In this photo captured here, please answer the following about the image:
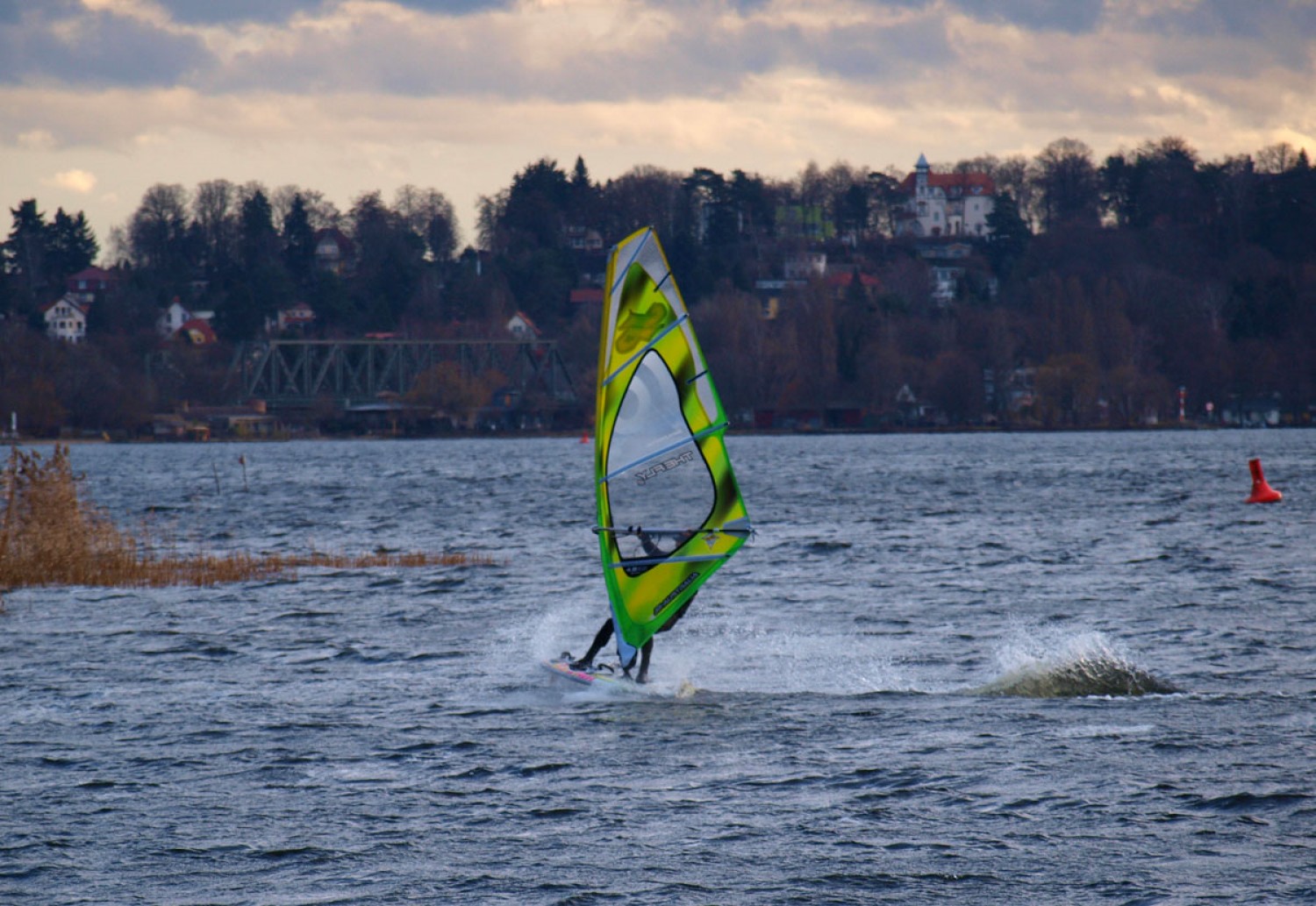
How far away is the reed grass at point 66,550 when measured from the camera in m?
25.7

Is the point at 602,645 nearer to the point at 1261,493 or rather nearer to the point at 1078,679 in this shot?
the point at 1078,679

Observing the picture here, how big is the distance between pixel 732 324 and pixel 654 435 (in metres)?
133

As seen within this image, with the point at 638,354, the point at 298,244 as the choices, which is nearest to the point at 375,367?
the point at 298,244

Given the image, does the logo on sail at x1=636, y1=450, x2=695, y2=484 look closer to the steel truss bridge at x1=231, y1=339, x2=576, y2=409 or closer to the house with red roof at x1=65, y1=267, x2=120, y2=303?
the steel truss bridge at x1=231, y1=339, x2=576, y2=409

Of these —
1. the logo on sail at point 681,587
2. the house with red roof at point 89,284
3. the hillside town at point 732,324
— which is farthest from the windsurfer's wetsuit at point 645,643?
the house with red roof at point 89,284

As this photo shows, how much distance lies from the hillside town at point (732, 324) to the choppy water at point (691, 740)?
121m

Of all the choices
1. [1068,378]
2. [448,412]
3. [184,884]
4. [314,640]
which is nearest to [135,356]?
[448,412]

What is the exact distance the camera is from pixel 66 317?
608ft

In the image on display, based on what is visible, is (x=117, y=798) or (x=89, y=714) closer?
(x=117, y=798)

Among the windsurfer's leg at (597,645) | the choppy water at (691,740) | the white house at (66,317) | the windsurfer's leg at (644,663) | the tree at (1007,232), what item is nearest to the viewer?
the choppy water at (691,740)

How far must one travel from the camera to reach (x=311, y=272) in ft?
650

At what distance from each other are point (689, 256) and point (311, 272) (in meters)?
49.0

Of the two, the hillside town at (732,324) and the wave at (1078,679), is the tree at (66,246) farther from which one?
the wave at (1078,679)

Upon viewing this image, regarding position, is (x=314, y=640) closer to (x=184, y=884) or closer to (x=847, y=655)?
(x=847, y=655)
